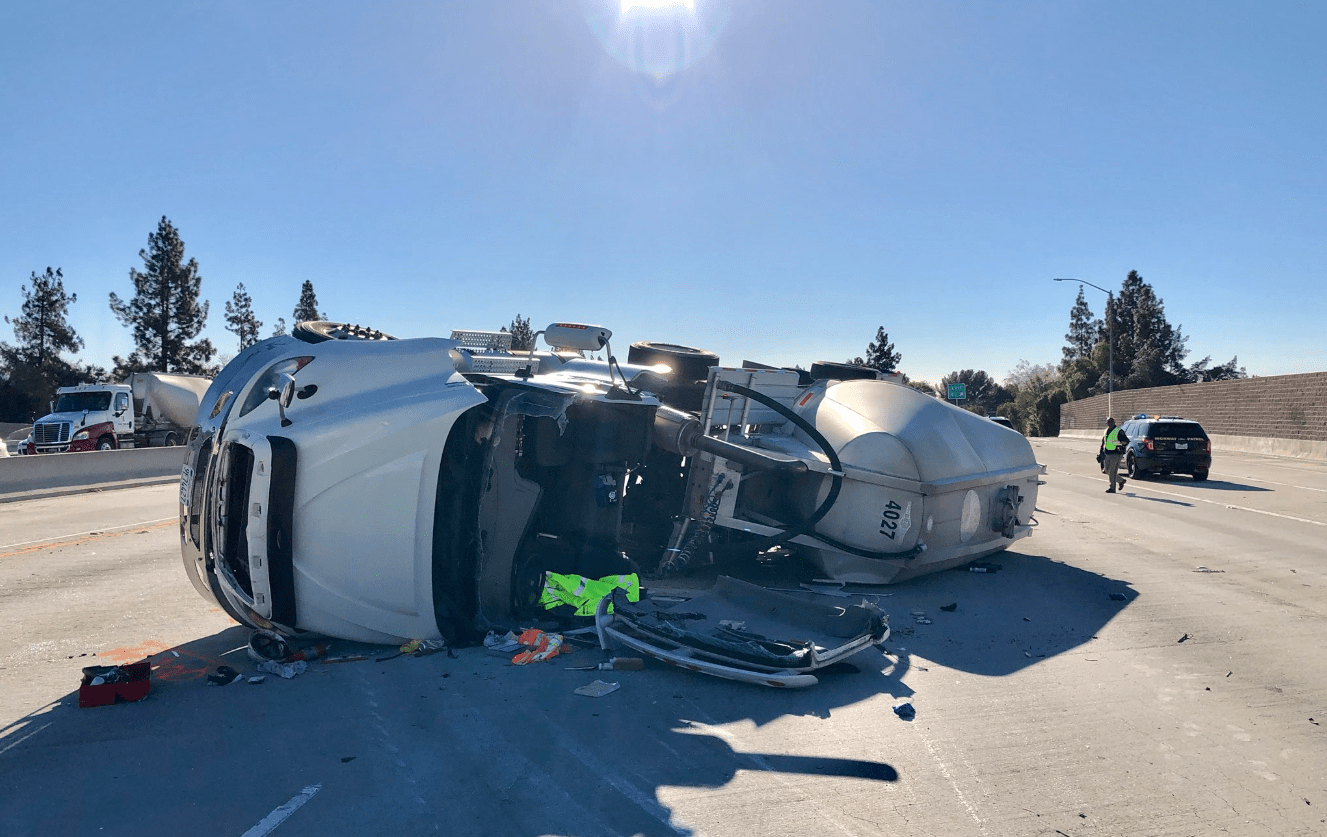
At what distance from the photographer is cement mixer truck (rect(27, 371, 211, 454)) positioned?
87.6ft

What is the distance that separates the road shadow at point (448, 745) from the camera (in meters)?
3.30

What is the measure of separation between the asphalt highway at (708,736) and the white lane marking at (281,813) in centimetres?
1

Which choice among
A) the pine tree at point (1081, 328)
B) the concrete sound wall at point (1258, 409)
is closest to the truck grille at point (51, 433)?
the concrete sound wall at point (1258, 409)

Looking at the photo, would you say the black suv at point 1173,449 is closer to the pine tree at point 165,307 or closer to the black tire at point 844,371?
the black tire at point 844,371

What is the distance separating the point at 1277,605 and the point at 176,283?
63505 millimetres

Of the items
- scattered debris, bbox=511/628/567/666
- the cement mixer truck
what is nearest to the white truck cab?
the cement mixer truck

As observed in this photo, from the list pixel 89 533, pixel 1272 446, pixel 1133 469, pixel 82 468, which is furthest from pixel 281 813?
pixel 1272 446

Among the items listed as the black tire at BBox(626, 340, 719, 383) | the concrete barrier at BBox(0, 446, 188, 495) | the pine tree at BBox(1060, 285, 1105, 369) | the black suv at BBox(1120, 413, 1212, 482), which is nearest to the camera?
the black tire at BBox(626, 340, 719, 383)

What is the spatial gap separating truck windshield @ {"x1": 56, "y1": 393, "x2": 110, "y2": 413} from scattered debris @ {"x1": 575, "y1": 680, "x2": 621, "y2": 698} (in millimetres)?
29971

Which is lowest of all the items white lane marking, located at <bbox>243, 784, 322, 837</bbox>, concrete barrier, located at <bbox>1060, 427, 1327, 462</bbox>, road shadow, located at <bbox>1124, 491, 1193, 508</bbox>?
white lane marking, located at <bbox>243, 784, 322, 837</bbox>

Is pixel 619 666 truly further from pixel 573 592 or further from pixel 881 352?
pixel 881 352

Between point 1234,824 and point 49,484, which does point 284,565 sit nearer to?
point 1234,824

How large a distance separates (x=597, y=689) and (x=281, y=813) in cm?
184

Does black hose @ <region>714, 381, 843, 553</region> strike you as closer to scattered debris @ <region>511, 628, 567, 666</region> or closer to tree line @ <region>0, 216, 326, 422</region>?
scattered debris @ <region>511, 628, 567, 666</region>
